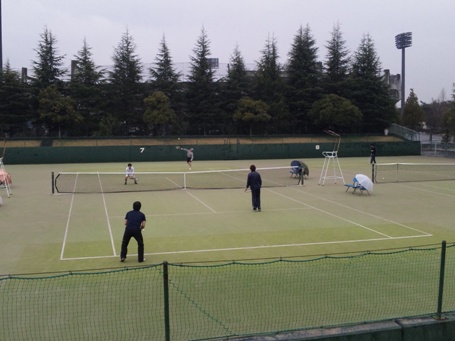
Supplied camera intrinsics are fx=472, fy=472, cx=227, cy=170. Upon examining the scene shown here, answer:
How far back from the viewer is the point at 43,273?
1027 centimetres

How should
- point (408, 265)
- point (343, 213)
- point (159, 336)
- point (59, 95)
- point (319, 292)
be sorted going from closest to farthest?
point (159, 336) < point (319, 292) < point (408, 265) < point (343, 213) < point (59, 95)

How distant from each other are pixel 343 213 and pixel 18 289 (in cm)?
1239

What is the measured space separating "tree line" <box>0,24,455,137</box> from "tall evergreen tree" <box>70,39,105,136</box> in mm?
132

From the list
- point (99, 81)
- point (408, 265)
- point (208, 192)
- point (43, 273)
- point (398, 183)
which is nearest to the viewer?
point (43, 273)

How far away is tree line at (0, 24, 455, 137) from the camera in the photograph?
61.4 m

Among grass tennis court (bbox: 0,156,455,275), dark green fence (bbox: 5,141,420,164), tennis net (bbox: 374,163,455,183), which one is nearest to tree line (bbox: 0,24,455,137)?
dark green fence (bbox: 5,141,420,164)

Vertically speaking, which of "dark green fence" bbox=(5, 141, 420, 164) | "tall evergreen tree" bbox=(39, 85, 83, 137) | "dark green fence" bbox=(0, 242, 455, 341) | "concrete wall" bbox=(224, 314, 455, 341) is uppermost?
"tall evergreen tree" bbox=(39, 85, 83, 137)

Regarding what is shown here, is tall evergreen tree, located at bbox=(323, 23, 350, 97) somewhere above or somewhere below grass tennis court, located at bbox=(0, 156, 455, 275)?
above

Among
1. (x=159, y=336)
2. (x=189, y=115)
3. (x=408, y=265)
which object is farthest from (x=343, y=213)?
(x=189, y=115)

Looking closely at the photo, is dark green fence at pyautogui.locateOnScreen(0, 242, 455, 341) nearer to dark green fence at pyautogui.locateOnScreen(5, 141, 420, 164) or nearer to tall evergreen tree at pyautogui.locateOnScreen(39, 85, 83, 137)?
dark green fence at pyautogui.locateOnScreen(5, 141, 420, 164)

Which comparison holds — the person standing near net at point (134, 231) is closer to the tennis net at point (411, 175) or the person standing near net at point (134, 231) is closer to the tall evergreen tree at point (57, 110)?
the tennis net at point (411, 175)

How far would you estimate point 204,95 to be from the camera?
219 feet

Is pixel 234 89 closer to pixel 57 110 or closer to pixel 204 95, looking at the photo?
pixel 204 95

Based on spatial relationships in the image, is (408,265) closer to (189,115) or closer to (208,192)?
(208,192)
